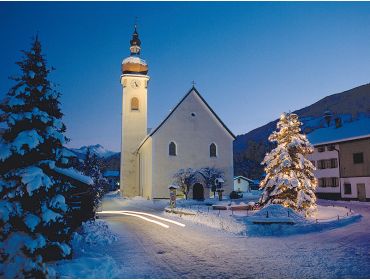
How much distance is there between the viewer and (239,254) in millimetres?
12406

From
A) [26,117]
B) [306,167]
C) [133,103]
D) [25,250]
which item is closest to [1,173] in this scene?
[26,117]

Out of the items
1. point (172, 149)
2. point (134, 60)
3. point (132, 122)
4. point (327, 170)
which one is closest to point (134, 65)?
point (134, 60)

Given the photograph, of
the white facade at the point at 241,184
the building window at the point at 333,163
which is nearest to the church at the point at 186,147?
the building window at the point at 333,163

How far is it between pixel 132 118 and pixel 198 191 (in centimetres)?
1632

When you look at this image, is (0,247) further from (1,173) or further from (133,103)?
(133,103)

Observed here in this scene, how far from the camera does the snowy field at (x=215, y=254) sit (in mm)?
9836

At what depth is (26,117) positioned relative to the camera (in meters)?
10.3

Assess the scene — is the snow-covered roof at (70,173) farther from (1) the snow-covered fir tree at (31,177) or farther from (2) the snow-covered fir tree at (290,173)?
(2) the snow-covered fir tree at (290,173)

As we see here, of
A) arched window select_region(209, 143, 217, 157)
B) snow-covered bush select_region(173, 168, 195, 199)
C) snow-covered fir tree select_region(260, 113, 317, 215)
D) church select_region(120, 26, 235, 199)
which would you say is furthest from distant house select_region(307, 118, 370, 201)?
snow-covered bush select_region(173, 168, 195, 199)

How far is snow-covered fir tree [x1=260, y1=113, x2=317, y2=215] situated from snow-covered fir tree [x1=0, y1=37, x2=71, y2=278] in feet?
52.9

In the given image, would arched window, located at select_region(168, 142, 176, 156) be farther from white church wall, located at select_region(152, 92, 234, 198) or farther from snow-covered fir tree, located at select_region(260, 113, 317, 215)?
snow-covered fir tree, located at select_region(260, 113, 317, 215)

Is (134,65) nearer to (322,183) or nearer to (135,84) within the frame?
(135,84)

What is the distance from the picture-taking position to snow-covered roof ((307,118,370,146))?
39656 mm

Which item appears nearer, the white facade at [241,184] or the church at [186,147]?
the church at [186,147]
